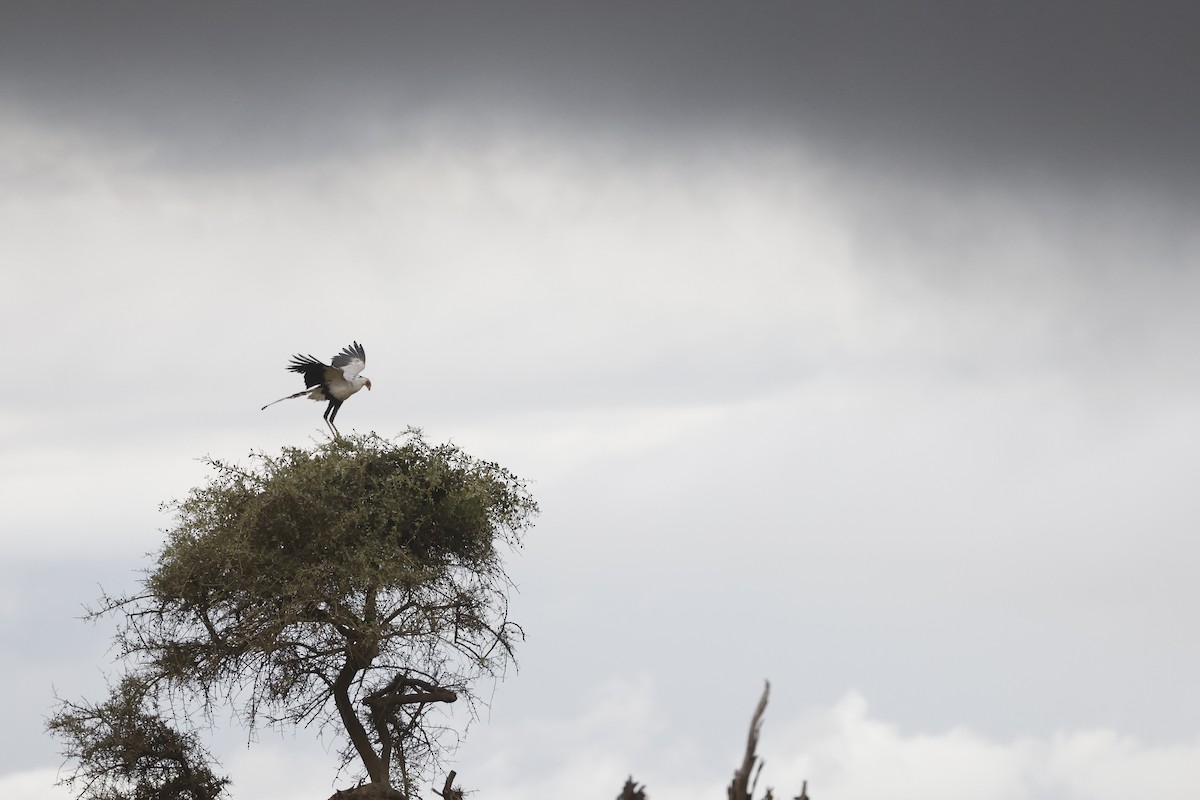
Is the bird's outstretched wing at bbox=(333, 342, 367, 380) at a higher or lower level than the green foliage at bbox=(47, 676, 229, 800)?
higher

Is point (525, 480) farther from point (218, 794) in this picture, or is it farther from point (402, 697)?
point (218, 794)

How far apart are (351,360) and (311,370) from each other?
135 centimetres

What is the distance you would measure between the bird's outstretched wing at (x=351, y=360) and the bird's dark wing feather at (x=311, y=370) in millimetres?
605

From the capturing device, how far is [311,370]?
3634 centimetres

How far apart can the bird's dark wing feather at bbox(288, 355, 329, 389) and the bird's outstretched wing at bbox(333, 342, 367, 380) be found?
60cm

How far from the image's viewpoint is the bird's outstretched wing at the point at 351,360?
36906 mm

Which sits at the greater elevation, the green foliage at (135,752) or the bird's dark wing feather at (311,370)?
the bird's dark wing feather at (311,370)

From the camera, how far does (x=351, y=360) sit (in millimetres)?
37375

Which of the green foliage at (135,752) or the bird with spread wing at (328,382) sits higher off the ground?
the bird with spread wing at (328,382)

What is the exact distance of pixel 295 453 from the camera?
35375mm

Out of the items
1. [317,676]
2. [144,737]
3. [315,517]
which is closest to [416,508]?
[315,517]

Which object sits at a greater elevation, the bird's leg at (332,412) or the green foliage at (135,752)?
the bird's leg at (332,412)

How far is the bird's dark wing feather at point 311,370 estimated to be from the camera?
36.3 meters

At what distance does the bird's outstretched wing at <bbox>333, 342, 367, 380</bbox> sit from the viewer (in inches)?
1453
